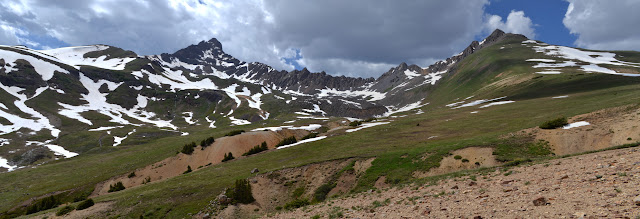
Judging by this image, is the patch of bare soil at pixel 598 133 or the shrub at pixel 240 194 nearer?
the patch of bare soil at pixel 598 133

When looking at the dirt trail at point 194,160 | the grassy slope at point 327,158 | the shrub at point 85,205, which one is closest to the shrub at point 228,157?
the dirt trail at point 194,160

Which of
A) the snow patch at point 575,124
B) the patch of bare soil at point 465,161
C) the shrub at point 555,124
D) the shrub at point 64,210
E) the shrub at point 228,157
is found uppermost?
the shrub at point 228,157

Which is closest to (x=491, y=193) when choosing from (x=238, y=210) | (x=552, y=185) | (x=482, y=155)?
(x=552, y=185)

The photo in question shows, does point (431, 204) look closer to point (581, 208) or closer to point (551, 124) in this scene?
→ point (581, 208)

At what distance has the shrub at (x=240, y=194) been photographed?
3045 cm

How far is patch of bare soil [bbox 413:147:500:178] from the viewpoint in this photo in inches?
1167

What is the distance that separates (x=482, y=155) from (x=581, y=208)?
70.4ft

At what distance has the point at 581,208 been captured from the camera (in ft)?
37.1

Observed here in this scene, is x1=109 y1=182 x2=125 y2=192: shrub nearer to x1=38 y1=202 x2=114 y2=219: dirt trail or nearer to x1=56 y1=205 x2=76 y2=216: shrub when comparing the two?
x1=38 y1=202 x2=114 y2=219: dirt trail

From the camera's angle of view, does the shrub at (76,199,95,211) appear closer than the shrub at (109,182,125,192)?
Yes

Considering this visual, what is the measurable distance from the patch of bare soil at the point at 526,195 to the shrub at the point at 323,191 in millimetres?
6422

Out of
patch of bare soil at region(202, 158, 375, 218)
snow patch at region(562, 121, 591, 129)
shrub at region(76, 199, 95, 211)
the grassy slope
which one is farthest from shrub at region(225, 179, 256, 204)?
snow patch at region(562, 121, 591, 129)

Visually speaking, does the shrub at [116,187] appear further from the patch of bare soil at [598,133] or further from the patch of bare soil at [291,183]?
the patch of bare soil at [598,133]

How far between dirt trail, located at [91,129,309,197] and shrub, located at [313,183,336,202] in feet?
109
